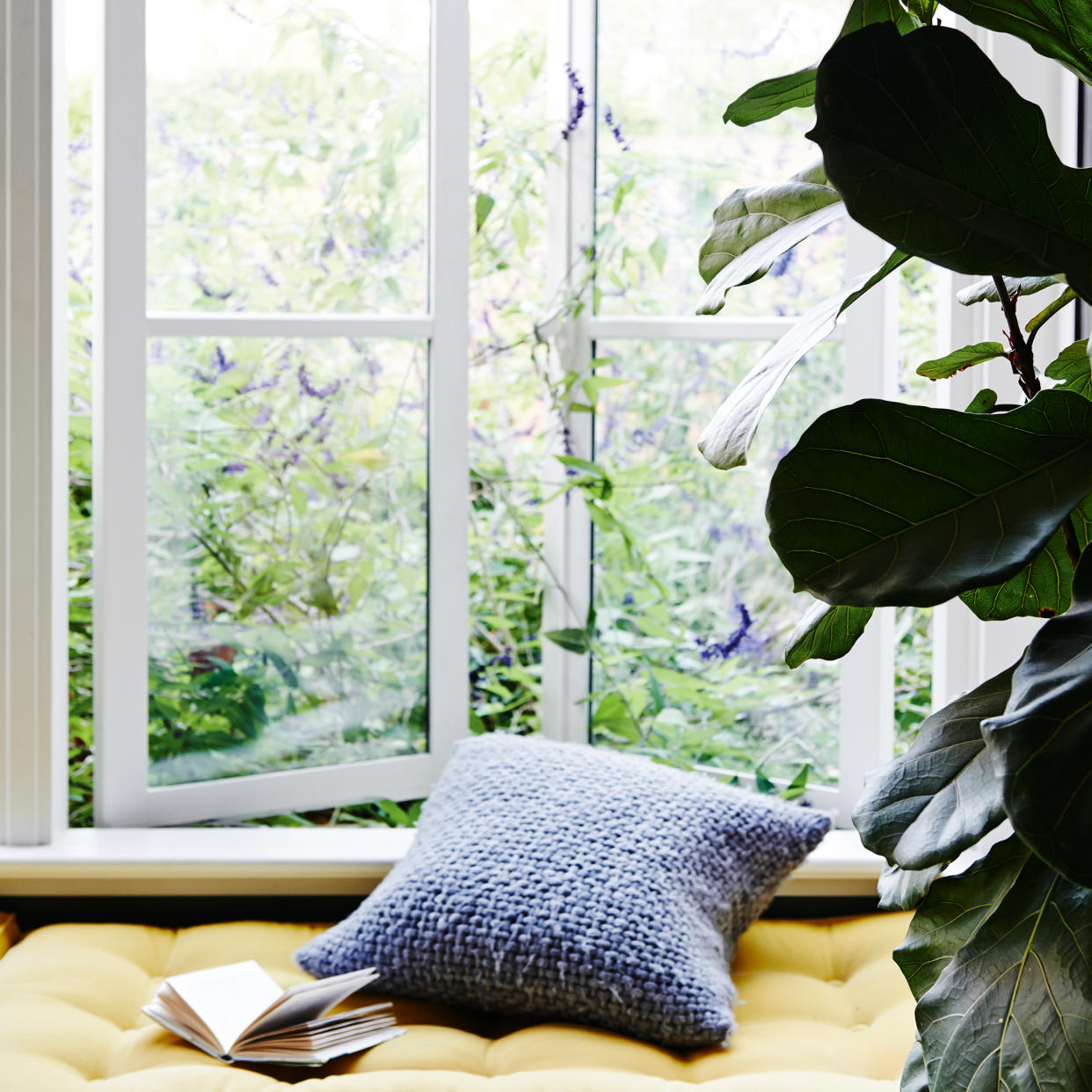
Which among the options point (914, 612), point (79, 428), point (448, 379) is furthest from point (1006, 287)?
point (79, 428)

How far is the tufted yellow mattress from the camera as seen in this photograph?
1155 millimetres

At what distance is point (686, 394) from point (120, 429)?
1022 mm

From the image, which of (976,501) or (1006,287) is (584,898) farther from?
(976,501)

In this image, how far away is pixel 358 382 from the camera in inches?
75.1

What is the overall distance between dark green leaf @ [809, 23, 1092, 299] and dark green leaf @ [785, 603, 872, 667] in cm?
23

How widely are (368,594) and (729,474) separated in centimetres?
72

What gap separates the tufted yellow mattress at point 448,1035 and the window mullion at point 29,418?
27 cm

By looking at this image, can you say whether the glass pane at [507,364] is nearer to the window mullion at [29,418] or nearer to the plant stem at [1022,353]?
the window mullion at [29,418]

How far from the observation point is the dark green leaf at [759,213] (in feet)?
2.10

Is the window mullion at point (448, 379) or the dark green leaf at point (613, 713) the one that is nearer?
the window mullion at point (448, 379)

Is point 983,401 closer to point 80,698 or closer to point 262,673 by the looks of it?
point 262,673

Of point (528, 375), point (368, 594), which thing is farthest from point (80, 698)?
point (528, 375)

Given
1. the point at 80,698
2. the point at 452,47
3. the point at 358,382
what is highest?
the point at 452,47

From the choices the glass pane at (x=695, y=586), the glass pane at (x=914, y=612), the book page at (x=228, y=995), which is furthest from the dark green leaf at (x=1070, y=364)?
the glass pane at (x=914, y=612)
